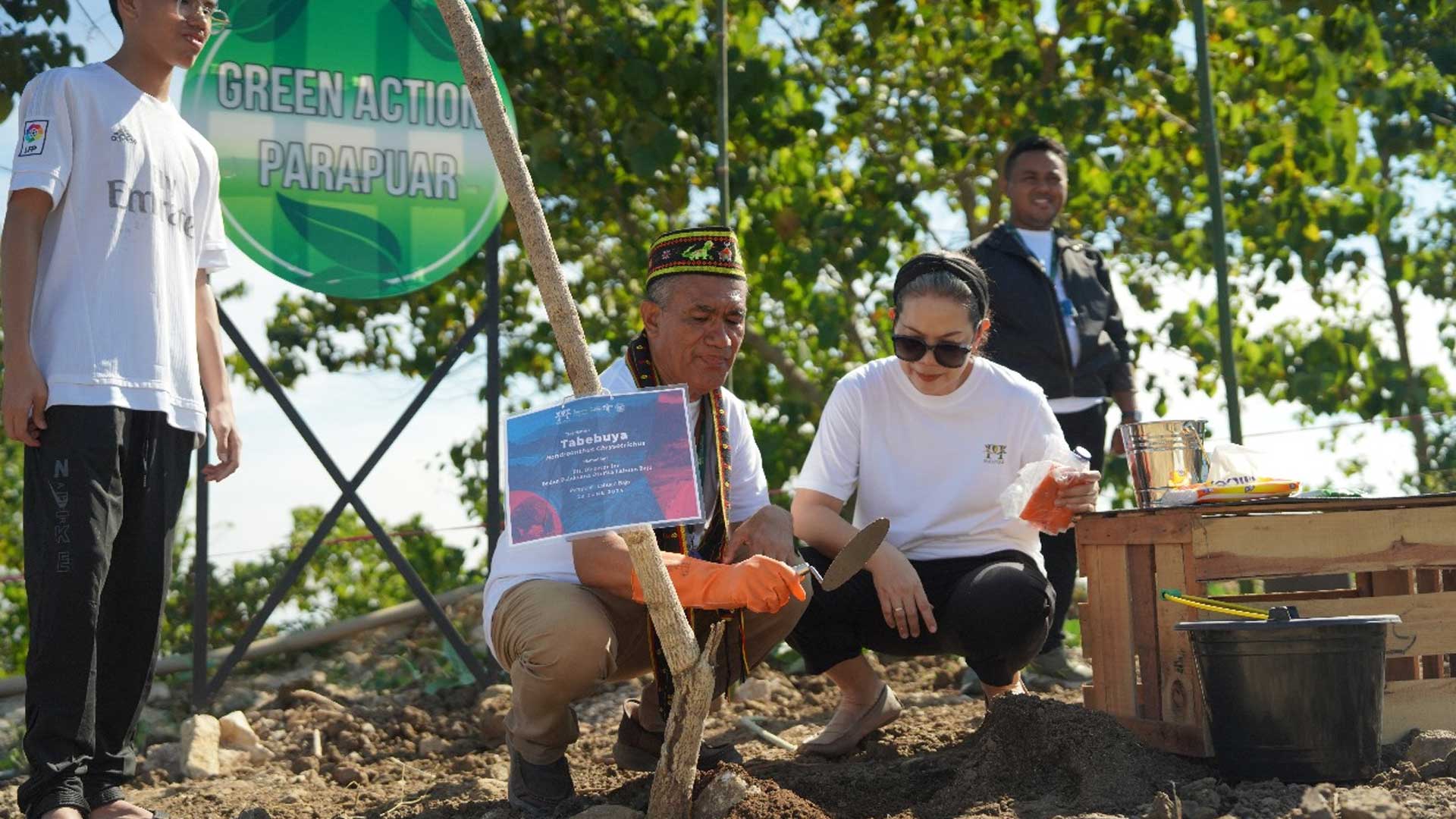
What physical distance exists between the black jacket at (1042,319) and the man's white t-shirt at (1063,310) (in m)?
0.01

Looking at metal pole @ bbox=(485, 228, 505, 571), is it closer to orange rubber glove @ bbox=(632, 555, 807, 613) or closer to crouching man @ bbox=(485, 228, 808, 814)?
crouching man @ bbox=(485, 228, 808, 814)

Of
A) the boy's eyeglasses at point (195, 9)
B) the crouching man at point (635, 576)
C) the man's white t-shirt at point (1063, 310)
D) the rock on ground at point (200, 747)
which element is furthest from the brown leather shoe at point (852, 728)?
the boy's eyeglasses at point (195, 9)

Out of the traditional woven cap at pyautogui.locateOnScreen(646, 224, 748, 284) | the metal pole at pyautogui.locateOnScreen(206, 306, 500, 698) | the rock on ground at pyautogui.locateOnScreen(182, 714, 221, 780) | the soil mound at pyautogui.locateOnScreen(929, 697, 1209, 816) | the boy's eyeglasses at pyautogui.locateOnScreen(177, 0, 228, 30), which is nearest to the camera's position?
the soil mound at pyautogui.locateOnScreen(929, 697, 1209, 816)

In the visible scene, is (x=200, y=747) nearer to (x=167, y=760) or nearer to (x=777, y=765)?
(x=167, y=760)

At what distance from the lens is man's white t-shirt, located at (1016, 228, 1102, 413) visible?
4.54 meters

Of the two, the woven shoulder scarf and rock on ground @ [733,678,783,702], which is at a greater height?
the woven shoulder scarf

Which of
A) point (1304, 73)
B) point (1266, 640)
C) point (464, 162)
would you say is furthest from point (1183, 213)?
point (1266, 640)

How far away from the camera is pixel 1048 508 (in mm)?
3324

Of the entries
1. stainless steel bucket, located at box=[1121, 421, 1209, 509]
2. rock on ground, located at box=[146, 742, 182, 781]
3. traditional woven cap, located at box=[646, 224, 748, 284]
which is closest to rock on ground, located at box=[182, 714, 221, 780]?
rock on ground, located at box=[146, 742, 182, 781]

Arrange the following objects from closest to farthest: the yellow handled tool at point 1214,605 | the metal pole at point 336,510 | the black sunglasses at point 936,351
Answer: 1. the yellow handled tool at point 1214,605
2. the black sunglasses at point 936,351
3. the metal pole at point 336,510

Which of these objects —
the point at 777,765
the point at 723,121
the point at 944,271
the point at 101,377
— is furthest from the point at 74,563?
Answer: the point at 723,121

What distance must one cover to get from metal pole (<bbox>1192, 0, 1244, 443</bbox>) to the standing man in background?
401 millimetres

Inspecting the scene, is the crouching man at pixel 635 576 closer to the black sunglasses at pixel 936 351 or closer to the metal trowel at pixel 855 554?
the metal trowel at pixel 855 554

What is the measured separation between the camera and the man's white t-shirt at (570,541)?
310 cm
